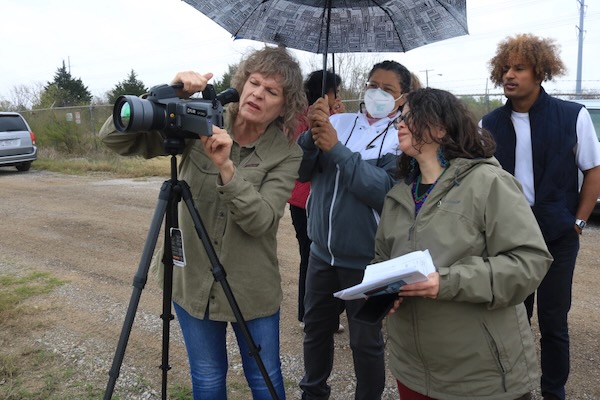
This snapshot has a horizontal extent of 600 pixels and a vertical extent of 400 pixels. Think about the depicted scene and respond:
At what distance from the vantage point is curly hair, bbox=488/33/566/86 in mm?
2658

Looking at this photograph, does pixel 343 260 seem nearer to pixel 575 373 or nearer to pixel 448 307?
pixel 448 307

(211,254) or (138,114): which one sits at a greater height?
(138,114)

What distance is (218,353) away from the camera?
2164 mm

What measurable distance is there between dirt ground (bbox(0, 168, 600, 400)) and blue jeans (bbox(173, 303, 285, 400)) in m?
0.29

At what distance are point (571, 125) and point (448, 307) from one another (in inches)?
56.2

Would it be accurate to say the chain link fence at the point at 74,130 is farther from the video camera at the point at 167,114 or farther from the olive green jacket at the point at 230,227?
the video camera at the point at 167,114

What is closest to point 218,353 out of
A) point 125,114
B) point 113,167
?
point 125,114

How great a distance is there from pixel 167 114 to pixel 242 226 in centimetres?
47

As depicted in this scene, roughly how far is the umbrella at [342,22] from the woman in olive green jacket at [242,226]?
1.73ft

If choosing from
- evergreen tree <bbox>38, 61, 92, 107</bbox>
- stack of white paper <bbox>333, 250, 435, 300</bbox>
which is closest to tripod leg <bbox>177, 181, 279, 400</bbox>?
stack of white paper <bbox>333, 250, 435, 300</bbox>

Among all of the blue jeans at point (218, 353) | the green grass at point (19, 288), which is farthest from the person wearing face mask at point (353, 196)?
the green grass at point (19, 288)

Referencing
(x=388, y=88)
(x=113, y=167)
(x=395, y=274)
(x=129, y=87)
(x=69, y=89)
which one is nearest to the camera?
(x=395, y=274)

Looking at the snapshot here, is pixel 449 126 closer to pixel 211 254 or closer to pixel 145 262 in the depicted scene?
pixel 211 254

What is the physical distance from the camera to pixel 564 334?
9.01ft
